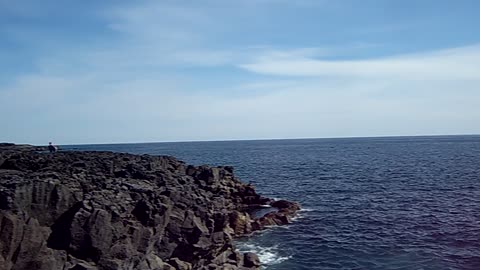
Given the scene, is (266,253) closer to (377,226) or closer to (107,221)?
(377,226)

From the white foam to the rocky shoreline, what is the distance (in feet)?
9.48

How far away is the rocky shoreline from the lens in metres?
24.4

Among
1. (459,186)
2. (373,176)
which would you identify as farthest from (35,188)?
(373,176)

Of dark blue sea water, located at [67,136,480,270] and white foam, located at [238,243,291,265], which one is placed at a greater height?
dark blue sea water, located at [67,136,480,270]

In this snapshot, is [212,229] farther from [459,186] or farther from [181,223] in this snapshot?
[459,186]

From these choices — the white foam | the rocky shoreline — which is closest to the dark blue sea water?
the white foam

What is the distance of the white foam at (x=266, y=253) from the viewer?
38.8m

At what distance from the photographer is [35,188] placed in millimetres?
27172

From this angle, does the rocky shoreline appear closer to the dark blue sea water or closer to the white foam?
the white foam

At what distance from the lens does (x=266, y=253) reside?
41062mm

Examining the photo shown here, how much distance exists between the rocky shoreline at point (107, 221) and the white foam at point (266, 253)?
289 cm

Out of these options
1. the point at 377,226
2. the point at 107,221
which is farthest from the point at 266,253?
the point at 107,221

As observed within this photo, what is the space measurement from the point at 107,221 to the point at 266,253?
18.0 m

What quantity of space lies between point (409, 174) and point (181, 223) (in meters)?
72.3
